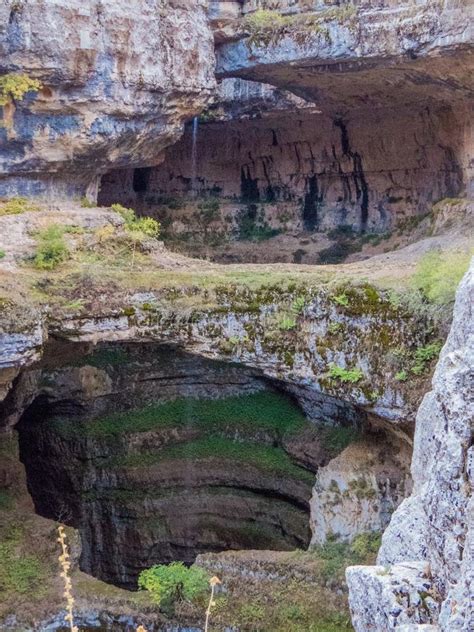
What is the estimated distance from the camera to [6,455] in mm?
17344

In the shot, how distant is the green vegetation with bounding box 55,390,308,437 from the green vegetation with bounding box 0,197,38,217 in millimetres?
5334

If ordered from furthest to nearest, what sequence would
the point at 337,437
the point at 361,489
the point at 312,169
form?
the point at 312,169 < the point at 337,437 < the point at 361,489

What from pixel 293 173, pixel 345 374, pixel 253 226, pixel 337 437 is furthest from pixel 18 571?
pixel 293 173

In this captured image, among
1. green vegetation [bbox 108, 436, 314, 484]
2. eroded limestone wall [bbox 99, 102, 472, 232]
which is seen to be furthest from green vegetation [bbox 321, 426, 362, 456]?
eroded limestone wall [bbox 99, 102, 472, 232]

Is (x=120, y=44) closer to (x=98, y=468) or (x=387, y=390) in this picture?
(x=387, y=390)

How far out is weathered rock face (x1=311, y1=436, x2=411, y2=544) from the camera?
48.4ft

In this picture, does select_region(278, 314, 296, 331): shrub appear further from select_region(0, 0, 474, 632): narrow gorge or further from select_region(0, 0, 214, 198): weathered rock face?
select_region(0, 0, 214, 198): weathered rock face

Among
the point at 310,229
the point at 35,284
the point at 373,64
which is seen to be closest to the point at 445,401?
the point at 35,284

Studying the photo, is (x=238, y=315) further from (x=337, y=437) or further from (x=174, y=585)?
A: (x=337, y=437)

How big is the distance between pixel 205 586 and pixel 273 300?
16.7ft

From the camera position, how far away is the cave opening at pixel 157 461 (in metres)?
19.4

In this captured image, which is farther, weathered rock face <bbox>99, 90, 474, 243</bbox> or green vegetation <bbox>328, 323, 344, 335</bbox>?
weathered rock face <bbox>99, 90, 474, 243</bbox>

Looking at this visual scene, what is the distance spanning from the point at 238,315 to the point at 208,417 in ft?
25.8

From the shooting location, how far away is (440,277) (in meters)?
12.7
